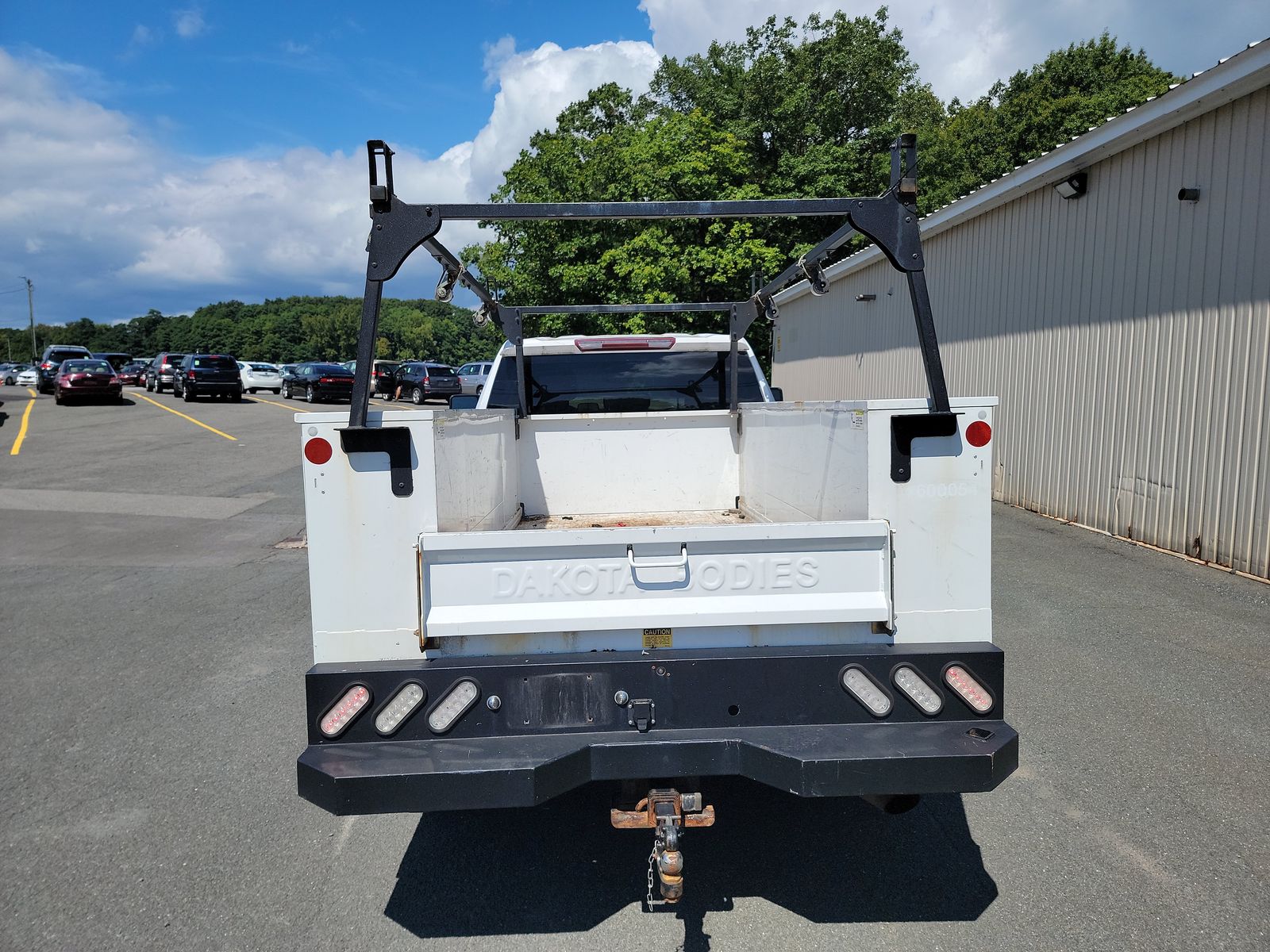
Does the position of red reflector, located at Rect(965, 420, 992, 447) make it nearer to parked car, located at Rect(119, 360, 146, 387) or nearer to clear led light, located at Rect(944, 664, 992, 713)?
clear led light, located at Rect(944, 664, 992, 713)

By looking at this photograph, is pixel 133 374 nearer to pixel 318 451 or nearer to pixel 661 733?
pixel 318 451

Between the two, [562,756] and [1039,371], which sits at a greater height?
[1039,371]

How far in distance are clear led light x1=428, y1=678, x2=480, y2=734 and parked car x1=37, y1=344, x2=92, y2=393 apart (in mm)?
40767

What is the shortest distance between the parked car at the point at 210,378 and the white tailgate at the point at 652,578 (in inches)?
1266

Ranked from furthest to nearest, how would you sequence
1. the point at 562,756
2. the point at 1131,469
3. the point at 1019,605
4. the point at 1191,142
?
the point at 1131,469
the point at 1191,142
the point at 1019,605
the point at 562,756

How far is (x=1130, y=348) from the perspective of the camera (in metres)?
8.91

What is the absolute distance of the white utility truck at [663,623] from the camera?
2.63 metres

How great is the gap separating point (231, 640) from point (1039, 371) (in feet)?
31.0

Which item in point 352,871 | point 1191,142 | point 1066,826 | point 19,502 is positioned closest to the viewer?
point 352,871

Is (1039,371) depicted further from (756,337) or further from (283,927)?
(756,337)

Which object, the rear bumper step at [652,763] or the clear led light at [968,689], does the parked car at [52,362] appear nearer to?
the rear bumper step at [652,763]

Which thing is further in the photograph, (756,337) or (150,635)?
(756,337)

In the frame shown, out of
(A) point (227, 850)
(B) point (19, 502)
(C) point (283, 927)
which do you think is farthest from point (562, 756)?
(B) point (19, 502)

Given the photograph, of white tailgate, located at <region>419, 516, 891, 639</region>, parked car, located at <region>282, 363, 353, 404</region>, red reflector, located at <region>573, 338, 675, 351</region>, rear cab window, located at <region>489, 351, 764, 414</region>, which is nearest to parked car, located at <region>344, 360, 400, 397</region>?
parked car, located at <region>282, 363, 353, 404</region>
